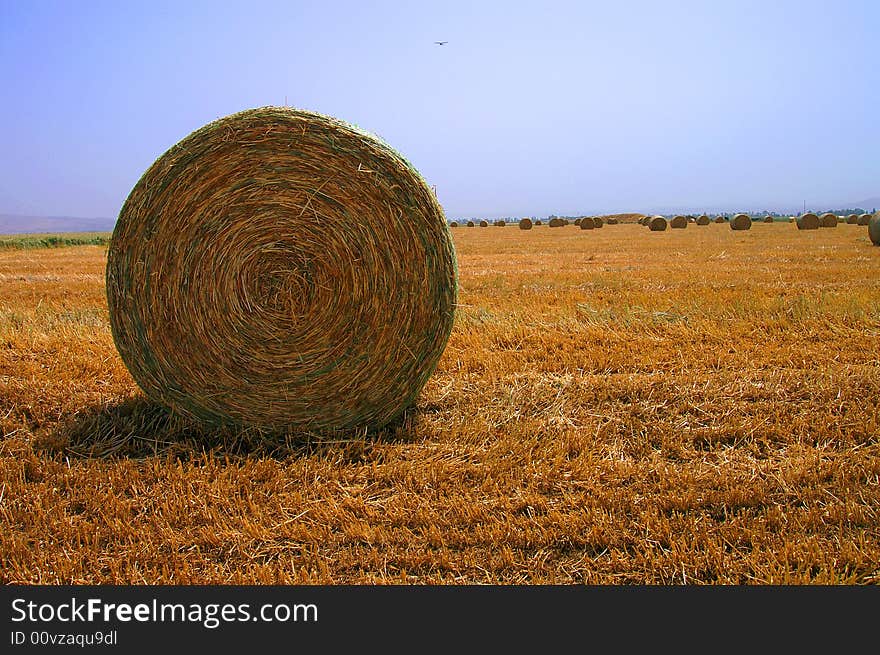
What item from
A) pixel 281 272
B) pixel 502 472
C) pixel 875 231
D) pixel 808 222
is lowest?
pixel 502 472

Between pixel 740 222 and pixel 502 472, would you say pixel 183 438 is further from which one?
pixel 740 222

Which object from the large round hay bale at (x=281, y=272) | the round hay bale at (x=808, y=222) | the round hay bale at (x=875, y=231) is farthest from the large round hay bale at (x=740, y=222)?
the large round hay bale at (x=281, y=272)

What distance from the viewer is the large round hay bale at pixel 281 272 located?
4.13m

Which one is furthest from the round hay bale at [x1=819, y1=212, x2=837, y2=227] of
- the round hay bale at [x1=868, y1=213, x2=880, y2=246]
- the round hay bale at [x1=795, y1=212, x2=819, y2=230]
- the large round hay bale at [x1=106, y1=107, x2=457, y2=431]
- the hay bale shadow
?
the hay bale shadow

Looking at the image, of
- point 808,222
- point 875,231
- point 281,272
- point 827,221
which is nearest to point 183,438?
point 281,272

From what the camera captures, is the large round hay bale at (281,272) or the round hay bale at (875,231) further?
the round hay bale at (875,231)

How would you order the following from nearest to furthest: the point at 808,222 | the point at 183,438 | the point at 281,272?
the point at 281,272 < the point at 183,438 < the point at 808,222

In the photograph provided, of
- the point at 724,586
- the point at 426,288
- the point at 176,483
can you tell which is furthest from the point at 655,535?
the point at 176,483

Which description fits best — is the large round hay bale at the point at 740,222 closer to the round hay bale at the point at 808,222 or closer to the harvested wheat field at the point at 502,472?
the round hay bale at the point at 808,222

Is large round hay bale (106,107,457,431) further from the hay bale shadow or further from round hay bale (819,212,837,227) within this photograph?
round hay bale (819,212,837,227)

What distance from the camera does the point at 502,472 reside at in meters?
3.75

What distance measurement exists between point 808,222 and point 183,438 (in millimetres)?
32315

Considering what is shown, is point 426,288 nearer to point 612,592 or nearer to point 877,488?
point 612,592

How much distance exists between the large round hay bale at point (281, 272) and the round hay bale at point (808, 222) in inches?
1223
